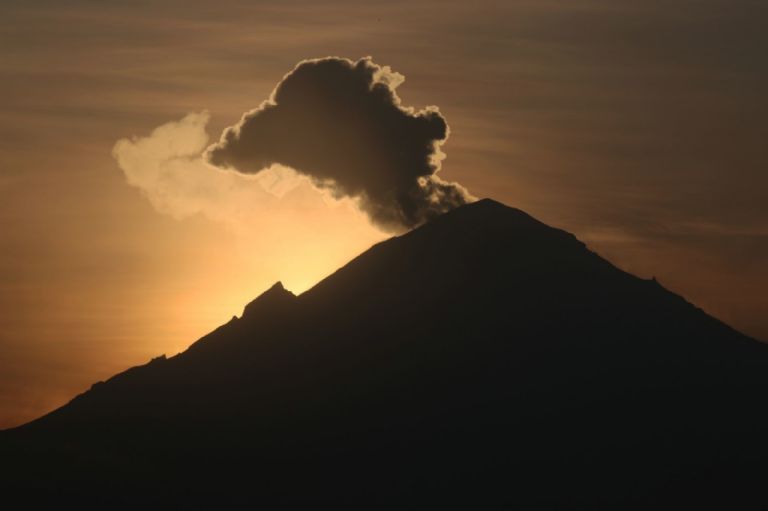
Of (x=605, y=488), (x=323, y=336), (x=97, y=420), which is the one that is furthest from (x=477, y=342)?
(x=97, y=420)

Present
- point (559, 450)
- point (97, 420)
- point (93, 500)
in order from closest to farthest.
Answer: point (93, 500), point (559, 450), point (97, 420)

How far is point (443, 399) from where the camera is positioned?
6890 inches

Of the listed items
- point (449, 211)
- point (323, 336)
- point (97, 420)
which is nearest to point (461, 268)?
point (449, 211)

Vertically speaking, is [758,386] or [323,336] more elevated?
[323,336]

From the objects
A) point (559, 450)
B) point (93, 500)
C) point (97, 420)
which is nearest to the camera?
point (93, 500)

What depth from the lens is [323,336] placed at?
187 metres

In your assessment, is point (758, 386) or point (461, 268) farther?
point (461, 268)

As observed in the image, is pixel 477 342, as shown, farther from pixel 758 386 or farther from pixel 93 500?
pixel 93 500

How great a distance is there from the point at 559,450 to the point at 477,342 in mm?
24837

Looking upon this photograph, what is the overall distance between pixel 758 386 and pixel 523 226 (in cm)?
4154

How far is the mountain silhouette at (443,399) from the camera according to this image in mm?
158375

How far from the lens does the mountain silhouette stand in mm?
158375

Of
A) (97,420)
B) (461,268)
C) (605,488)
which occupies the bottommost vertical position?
(605,488)

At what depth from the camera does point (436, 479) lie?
16012cm
